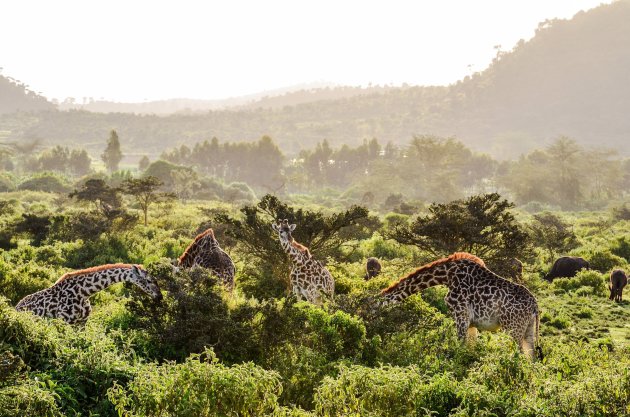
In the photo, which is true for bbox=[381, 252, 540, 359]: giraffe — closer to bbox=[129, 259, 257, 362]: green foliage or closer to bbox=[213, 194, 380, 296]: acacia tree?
bbox=[129, 259, 257, 362]: green foliage

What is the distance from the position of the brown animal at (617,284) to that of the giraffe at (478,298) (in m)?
7.79

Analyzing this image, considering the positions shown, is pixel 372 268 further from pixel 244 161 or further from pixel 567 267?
pixel 244 161

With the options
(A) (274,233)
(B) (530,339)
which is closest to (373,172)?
(A) (274,233)

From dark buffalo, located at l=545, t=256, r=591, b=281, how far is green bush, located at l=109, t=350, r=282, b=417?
16.3 meters

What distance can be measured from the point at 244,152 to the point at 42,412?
342ft

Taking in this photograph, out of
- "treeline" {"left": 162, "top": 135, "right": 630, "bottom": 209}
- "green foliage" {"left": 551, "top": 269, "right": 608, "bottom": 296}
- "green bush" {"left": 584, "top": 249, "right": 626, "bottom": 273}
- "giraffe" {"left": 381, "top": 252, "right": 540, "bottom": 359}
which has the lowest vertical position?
"treeline" {"left": 162, "top": 135, "right": 630, "bottom": 209}

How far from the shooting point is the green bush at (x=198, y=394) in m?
5.83

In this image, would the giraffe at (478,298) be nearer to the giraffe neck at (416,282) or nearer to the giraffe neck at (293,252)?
the giraffe neck at (416,282)

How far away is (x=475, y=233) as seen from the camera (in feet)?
50.4

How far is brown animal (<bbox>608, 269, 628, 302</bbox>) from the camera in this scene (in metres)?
16.1

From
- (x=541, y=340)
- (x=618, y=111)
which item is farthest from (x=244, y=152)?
(x=618, y=111)

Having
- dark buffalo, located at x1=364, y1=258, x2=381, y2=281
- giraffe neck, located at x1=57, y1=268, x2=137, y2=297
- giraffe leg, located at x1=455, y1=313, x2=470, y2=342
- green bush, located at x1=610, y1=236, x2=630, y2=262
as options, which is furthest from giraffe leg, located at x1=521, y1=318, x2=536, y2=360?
green bush, located at x1=610, y1=236, x2=630, y2=262

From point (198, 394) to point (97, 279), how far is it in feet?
18.4

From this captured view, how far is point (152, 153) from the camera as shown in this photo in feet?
508
